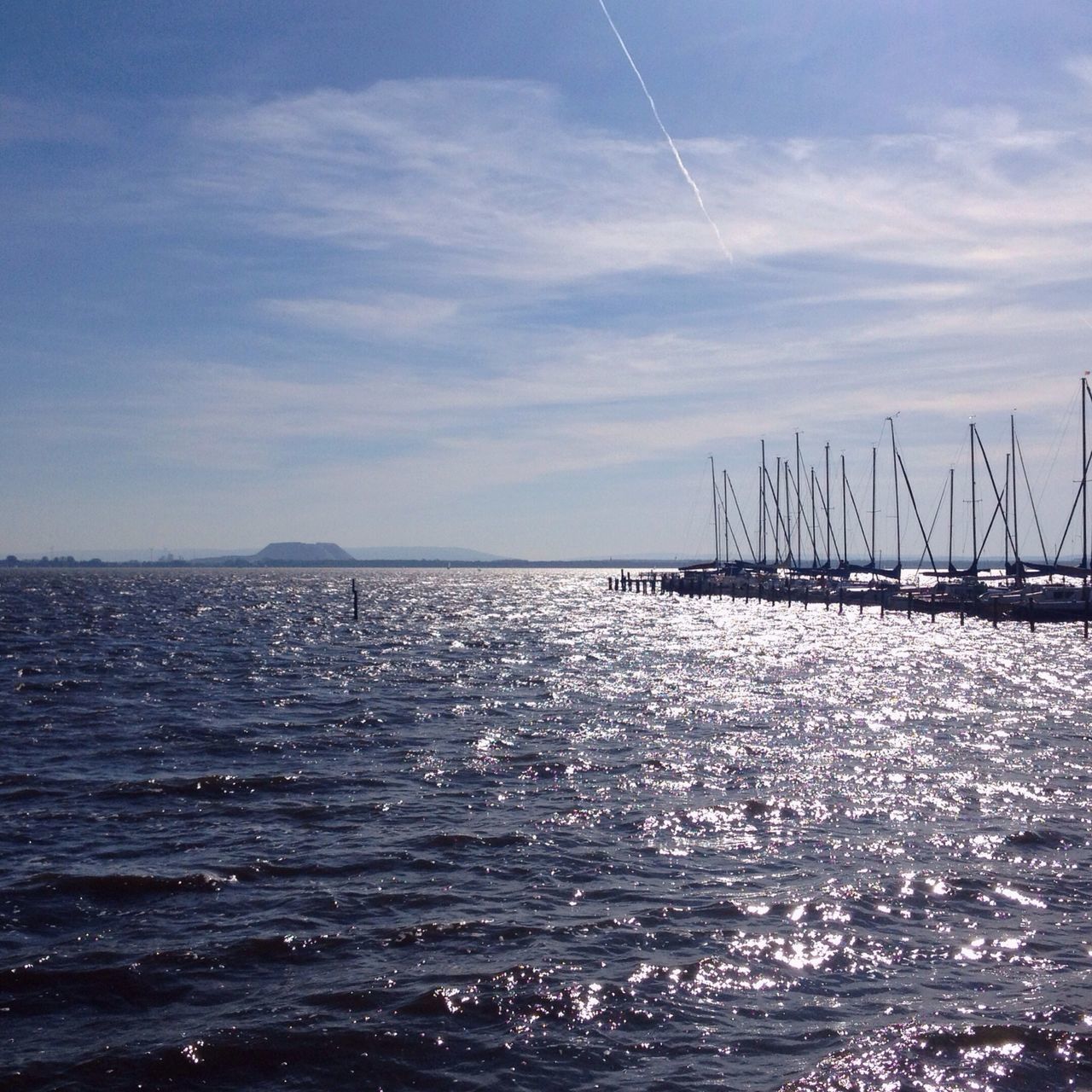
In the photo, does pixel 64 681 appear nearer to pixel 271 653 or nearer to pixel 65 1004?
pixel 271 653

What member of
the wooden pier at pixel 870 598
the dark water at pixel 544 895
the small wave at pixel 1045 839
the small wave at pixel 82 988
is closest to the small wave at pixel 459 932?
the dark water at pixel 544 895

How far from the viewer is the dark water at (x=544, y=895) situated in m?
9.38

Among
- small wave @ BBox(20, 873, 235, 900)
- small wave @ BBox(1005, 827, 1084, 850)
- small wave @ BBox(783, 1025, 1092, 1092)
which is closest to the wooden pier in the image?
small wave @ BBox(1005, 827, 1084, 850)

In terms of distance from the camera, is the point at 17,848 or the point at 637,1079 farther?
the point at 17,848

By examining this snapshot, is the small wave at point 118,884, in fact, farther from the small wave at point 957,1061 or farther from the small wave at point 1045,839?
the small wave at point 1045,839

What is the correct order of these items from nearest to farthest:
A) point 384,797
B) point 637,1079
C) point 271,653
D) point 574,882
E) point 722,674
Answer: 1. point 637,1079
2. point 574,882
3. point 384,797
4. point 722,674
5. point 271,653

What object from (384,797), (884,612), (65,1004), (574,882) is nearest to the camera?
(65,1004)

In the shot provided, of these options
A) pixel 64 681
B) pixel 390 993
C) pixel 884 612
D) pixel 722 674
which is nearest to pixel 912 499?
pixel 884 612

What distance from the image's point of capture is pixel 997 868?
566 inches

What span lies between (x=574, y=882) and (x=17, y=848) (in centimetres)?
793

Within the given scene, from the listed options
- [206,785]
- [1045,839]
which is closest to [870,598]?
[1045,839]

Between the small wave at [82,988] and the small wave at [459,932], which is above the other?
the small wave at [82,988]

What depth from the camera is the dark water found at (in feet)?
30.8

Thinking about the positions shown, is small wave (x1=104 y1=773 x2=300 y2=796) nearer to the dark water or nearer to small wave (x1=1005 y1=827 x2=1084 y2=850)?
the dark water
